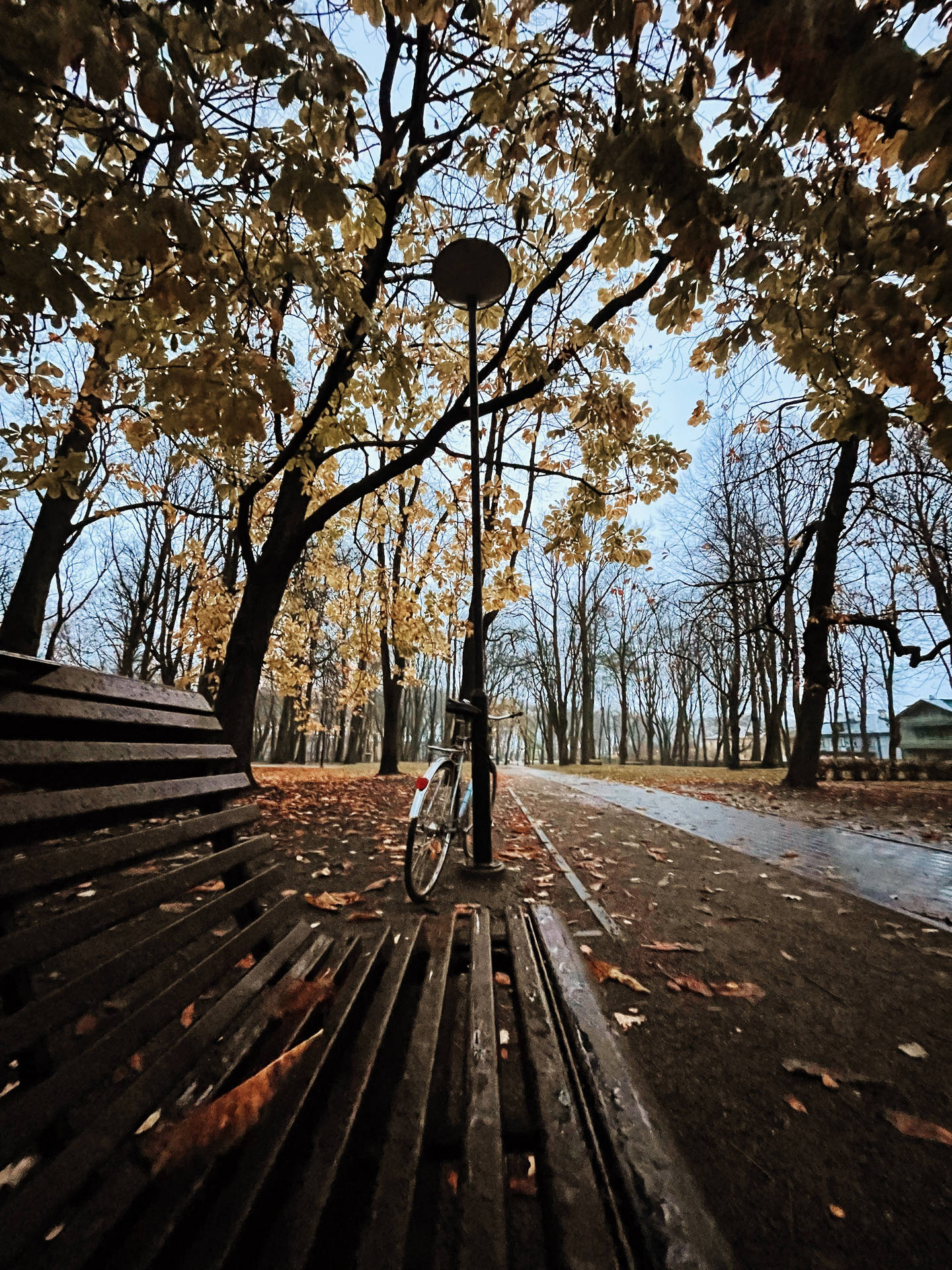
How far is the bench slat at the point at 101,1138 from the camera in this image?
0.86 metres

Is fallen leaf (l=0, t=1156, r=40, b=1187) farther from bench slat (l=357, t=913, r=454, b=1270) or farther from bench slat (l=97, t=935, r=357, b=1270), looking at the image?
bench slat (l=357, t=913, r=454, b=1270)

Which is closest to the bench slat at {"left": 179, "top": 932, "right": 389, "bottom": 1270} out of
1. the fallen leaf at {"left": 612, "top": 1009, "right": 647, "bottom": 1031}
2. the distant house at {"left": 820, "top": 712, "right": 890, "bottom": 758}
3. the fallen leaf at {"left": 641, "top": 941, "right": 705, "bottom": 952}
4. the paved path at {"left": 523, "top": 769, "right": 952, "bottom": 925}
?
the fallen leaf at {"left": 612, "top": 1009, "right": 647, "bottom": 1031}

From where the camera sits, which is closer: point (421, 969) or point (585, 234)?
point (421, 969)

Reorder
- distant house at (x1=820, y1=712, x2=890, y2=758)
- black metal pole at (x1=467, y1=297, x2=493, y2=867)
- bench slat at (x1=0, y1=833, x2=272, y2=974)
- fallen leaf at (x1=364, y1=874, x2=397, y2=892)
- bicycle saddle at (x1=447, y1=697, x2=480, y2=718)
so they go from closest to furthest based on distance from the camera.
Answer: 1. bench slat at (x1=0, y1=833, x2=272, y2=974)
2. fallen leaf at (x1=364, y1=874, x2=397, y2=892)
3. bicycle saddle at (x1=447, y1=697, x2=480, y2=718)
4. black metal pole at (x1=467, y1=297, x2=493, y2=867)
5. distant house at (x1=820, y1=712, x2=890, y2=758)

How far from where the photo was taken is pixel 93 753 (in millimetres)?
1458

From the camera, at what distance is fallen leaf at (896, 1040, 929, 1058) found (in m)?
2.10

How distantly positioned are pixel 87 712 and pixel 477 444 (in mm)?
3901

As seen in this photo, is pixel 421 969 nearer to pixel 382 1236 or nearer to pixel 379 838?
pixel 382 1236

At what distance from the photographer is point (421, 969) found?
2195mm

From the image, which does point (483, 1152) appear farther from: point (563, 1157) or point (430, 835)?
point (430, 835)

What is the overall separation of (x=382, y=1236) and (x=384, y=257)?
7.28 metres

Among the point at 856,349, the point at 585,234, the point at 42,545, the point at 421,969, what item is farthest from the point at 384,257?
the point at 421,969

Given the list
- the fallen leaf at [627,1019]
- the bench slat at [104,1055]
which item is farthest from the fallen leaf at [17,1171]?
the fallen leaf at [627,1019]

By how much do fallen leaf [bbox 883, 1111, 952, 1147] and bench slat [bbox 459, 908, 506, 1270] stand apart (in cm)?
130
